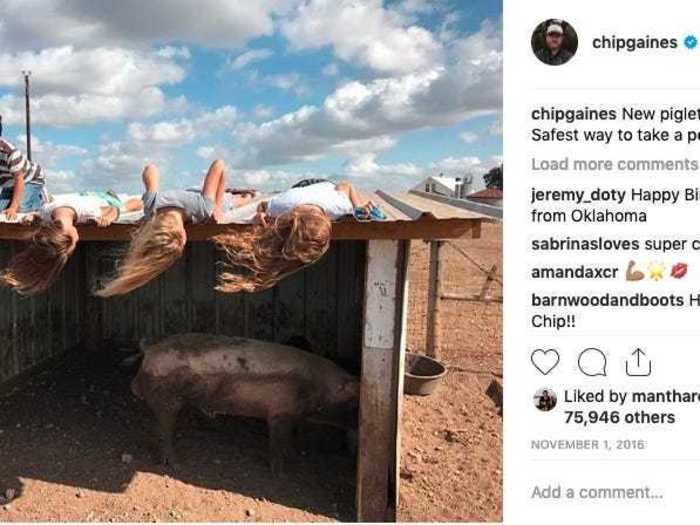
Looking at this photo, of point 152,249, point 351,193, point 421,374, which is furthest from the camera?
point 421,374

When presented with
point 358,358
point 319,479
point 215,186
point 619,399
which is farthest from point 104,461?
point 619,399

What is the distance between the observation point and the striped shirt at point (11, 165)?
5.57 meters

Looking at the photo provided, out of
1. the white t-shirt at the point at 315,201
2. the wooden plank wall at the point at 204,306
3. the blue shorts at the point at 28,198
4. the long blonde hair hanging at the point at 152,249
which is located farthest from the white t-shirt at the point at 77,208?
the wooden plank wall at the point at 204,306

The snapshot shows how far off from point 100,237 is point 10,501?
219 centimetres

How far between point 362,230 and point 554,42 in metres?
1.78

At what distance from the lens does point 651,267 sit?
10.1 ft

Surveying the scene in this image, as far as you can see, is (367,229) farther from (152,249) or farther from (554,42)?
(554,42)

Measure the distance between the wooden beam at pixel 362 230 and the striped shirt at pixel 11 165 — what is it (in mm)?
1313

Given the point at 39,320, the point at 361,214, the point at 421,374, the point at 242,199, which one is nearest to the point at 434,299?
the point at 421,374

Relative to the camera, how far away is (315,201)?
4270 millimetres

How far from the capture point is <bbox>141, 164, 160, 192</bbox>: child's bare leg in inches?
179

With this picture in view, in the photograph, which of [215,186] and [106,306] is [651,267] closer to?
[215,186]

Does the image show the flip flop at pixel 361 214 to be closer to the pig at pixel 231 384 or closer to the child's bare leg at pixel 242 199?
the pig at pixel 231 384

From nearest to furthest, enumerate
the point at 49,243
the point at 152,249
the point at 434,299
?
the point at 152,249 < the point at 49,243 < the point at 434,299
